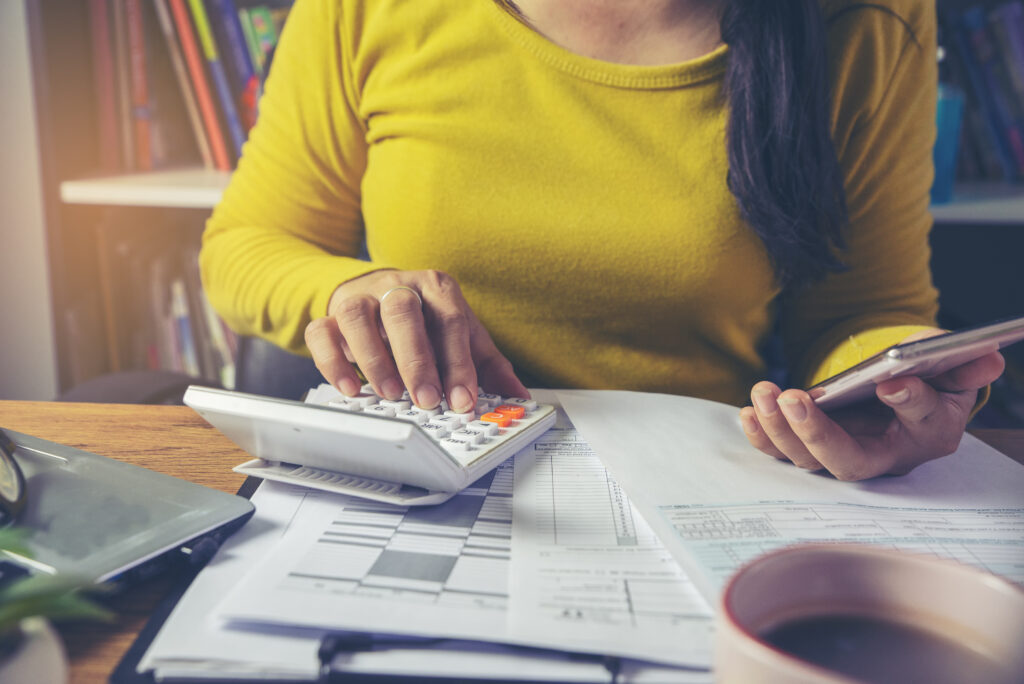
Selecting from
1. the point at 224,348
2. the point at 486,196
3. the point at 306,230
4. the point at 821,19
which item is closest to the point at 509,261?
the point at 486,196

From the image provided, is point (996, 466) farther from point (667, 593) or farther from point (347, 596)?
point (347, 596)

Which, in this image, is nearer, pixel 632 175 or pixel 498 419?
pixel 498 419

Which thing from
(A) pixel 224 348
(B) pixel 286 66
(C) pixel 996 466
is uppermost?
(B) pixel 286 66

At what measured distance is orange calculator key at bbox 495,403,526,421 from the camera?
17.7 inches

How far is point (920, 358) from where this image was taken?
1.19 feet

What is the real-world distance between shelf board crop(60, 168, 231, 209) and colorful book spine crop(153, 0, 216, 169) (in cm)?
12

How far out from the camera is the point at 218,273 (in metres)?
0.74

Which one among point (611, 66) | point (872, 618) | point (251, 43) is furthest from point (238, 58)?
point (872, 618)

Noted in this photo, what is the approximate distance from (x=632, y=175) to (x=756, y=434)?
0.30 metres

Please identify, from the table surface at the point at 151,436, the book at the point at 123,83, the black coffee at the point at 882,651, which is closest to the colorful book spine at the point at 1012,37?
the table surface at the point at 151,436

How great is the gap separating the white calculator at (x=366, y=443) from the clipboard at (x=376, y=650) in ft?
0.27

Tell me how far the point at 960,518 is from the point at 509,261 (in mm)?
413

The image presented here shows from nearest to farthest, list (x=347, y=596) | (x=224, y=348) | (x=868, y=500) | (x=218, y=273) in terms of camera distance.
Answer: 1. (x=347, y=596)
2. (x=868, y=500)
3. (x=218, y=273)
4. (x=224, y=348)

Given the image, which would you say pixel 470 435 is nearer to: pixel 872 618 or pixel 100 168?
pixel 872 618
